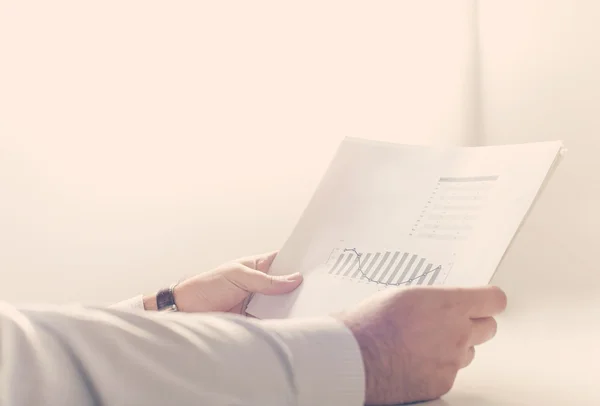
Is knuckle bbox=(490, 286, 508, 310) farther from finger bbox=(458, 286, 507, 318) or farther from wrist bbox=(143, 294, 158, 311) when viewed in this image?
wrist bbox=(143, 294, 158, 311)

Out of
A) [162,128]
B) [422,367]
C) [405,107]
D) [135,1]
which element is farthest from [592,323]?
[135,1]

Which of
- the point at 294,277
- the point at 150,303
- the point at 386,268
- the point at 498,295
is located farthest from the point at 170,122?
the point at 498,295

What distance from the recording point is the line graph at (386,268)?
660mm

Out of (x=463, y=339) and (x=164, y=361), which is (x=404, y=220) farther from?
(x=164, y=361)

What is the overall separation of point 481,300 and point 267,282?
0.29 metres

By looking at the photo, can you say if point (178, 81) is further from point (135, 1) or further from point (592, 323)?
point (592, 323)

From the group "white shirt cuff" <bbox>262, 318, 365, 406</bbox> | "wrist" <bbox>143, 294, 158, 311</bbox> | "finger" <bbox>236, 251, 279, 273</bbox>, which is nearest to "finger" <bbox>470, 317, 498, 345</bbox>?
"white shirt cuff" <bbox>262, 318, 365, 406</bbox>

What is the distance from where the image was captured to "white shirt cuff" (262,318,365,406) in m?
0.48

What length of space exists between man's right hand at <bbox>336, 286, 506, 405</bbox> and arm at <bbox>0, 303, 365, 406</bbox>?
0.13 ft

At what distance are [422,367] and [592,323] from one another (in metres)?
0.45

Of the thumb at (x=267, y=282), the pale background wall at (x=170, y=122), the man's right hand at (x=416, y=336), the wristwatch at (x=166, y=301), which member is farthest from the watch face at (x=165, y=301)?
the man's right hand at (x=416, y=336)

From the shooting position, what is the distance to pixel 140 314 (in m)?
0.46

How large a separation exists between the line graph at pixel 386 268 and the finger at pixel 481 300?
0.05m

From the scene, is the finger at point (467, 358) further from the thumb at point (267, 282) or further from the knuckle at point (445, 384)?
the thumb at point (267, 282)
